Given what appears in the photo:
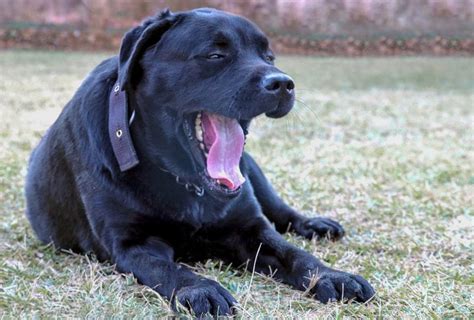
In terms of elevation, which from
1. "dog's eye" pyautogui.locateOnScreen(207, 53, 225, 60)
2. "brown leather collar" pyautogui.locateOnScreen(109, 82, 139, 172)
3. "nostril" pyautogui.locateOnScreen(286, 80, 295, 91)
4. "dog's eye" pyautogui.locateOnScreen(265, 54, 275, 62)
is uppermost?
"dog's eye" pyautogui.locateOnScreen(207, 53, 225, 60)

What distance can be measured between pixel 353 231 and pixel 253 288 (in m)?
1.14

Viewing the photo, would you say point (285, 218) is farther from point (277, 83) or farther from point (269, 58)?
point (277, 83)

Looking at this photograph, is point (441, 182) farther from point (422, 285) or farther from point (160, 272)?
point (160, 272)

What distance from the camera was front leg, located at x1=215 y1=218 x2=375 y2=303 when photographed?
241cm

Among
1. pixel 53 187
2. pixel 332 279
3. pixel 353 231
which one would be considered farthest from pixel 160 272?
pixel 353 231

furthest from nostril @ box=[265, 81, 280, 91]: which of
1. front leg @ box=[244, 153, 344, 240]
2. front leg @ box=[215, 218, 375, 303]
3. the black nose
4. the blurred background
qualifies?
the blurred background

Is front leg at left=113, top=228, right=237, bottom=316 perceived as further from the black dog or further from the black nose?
the black nose

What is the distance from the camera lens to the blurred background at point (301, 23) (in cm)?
1969

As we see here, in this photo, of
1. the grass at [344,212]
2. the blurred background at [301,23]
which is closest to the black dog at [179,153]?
the grass at [344,212]

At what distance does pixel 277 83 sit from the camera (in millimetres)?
2510

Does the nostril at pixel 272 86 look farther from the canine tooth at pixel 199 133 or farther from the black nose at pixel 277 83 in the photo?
the canine tooth at pixel 199 133

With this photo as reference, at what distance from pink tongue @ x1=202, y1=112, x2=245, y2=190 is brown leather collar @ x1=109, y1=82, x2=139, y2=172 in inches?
11.8

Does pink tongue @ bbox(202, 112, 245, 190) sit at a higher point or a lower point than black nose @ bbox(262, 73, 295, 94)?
lower

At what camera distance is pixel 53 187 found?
3.15 meters
